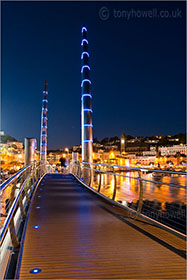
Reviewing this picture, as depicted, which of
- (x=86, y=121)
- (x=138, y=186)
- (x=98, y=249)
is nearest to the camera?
(x=98, y=249)

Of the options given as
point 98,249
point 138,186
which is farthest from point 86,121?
point 98,249

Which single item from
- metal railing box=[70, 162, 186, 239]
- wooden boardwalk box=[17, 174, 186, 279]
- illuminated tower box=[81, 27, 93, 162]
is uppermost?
illuminated tower box=[81, 27, 93, 162]

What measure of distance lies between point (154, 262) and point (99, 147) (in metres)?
190

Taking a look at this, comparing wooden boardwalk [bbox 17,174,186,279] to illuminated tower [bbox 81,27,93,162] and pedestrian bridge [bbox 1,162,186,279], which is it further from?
illuminated tower [bbox 81,27,93,162]

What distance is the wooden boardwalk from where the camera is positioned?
2.67 meters

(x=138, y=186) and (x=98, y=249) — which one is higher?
(x=138, y=186)

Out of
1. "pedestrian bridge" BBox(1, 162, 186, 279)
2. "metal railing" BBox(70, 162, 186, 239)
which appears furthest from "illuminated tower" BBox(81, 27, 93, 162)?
"pedestrian bridge" BBox(1, 162, 186, 279)

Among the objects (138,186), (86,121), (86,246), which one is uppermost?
(86,121)

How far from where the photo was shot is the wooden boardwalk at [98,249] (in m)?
2.67

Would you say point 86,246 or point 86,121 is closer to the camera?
point 86,246

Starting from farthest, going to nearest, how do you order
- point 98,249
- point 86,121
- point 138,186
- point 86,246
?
point 86,121 → point 138,186 → point 86,246 → point 98,249

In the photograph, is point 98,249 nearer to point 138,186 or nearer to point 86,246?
point 86,246

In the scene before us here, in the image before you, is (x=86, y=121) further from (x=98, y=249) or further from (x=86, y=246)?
(x=98, y=249)

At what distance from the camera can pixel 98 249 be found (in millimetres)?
3273
